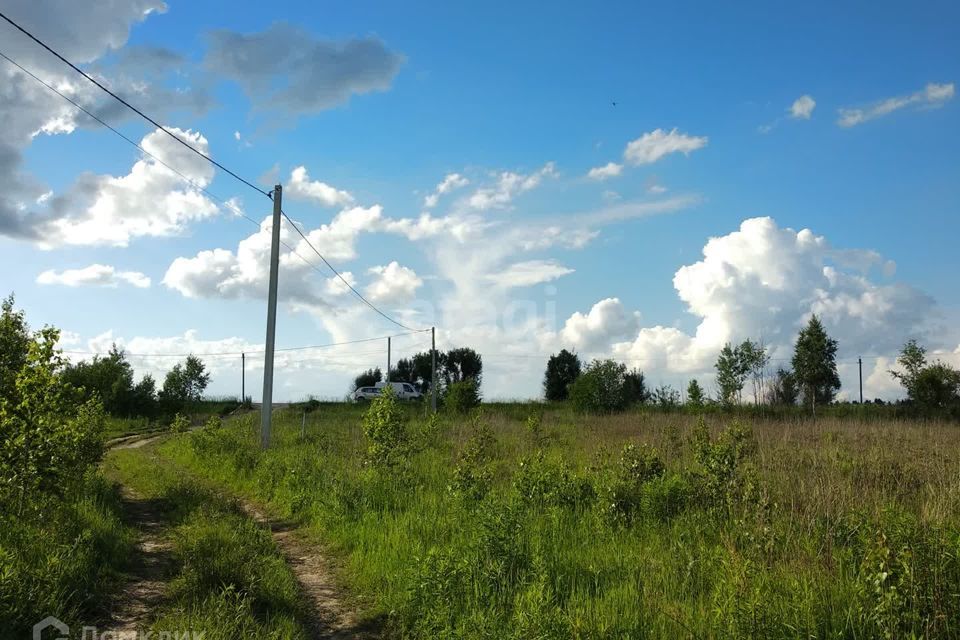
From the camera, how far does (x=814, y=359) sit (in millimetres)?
44625

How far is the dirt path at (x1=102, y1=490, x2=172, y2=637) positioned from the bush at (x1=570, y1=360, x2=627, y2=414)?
98.4 ft

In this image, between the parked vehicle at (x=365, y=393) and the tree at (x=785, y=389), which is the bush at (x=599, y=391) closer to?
the tree at (x=785, y=389)

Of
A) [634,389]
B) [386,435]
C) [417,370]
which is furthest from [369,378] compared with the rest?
[386,435]

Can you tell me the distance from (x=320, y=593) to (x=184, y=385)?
51.6 m

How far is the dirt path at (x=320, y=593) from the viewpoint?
19.7ft

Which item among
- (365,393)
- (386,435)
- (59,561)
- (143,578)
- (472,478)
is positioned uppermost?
(386,435)

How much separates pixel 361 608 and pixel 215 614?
5.24ft

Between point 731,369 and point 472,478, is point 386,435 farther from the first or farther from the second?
point 731,369

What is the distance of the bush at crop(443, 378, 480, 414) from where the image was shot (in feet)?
120

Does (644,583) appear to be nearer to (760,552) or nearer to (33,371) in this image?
(760,552)

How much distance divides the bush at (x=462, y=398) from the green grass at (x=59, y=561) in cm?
2743

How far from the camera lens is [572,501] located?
9391 millimetres

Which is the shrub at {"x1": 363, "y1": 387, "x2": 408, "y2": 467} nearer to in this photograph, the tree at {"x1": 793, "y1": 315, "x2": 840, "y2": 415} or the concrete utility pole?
the concrete utility pole

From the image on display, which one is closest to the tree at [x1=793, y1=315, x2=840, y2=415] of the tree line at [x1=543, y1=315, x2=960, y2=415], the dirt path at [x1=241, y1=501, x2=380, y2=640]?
the tree line at [x1=543, y1=315, x2=960, y2=415]
